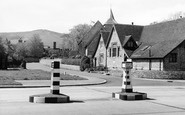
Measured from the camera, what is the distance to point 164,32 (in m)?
47.7

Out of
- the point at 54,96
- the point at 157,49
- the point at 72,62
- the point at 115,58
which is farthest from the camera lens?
the point at 72,62

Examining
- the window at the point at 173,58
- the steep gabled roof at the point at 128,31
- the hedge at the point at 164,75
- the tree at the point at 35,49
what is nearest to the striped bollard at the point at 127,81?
the hedge at the point at 164,75


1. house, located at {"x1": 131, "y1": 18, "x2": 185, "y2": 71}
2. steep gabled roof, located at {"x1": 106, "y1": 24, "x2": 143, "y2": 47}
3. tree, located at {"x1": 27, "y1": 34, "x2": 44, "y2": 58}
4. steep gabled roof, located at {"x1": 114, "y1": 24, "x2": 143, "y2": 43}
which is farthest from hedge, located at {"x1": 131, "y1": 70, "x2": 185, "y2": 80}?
tree, located at {"x1": 27, "y1": 34, "x2": 44, "y2": 58}

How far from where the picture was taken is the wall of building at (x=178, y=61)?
40.5 metres

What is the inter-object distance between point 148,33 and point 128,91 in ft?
134

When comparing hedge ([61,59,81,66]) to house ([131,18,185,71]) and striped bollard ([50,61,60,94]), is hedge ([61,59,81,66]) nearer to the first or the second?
house ([131,18,185,71])

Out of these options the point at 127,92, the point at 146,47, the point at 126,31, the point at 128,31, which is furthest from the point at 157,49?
the point at 127,92

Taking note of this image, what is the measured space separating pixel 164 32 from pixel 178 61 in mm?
7735

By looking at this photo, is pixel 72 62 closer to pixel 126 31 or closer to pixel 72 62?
pixel 72 62

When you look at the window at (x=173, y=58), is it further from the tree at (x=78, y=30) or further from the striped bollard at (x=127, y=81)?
the tree at (x=78, y=30)

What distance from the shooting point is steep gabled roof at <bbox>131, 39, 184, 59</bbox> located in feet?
134

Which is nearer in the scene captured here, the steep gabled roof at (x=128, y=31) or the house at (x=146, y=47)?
the house at (x=146, y=47)

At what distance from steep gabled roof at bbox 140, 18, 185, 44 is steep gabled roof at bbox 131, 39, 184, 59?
1251 millimetres

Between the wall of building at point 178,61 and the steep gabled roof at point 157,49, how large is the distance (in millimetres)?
563
